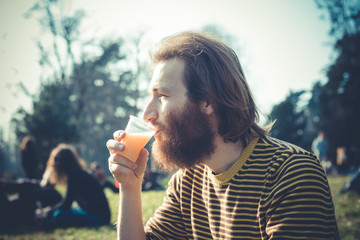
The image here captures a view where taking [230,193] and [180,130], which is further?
[180,130]

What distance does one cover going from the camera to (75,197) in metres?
5.04

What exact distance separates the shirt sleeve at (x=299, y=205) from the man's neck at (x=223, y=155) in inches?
17.3

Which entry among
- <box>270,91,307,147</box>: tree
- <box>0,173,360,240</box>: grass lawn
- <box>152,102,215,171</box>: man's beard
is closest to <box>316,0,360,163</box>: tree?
<box>270,91,307,147</box>: tree

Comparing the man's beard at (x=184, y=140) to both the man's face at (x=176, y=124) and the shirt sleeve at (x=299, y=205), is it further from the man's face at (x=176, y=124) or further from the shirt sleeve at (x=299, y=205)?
the shirt sleeve at (x=299, y=205)

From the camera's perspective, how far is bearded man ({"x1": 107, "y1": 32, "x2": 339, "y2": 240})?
1452 millimetres

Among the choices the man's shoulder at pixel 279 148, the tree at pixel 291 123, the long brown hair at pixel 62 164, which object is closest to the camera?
the man's shoulder at pixel 279 148

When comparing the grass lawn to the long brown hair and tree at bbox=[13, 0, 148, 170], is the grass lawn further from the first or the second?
tree at bbox=[13, 0, 148, 170]

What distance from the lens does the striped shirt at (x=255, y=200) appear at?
1.21m

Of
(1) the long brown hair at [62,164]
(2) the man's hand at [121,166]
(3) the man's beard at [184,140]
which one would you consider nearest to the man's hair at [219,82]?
(3) the man's beard at [184,140]

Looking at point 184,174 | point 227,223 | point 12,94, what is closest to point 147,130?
point 184,174

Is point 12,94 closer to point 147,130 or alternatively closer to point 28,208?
point 28,208

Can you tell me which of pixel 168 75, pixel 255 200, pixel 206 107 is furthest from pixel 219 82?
pixel 255 200

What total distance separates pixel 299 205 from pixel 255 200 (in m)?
0.28

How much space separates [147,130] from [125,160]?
278 millimetres
